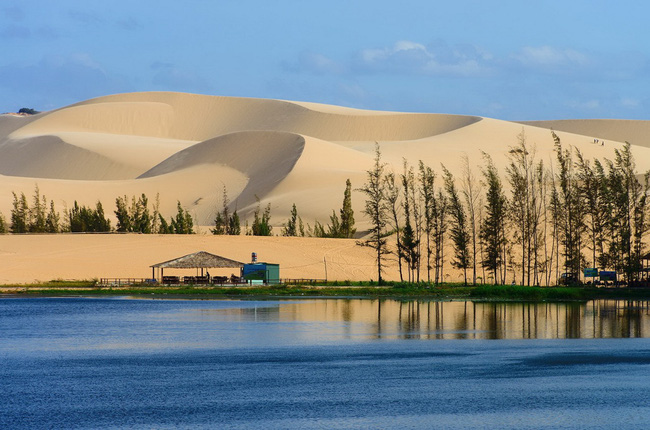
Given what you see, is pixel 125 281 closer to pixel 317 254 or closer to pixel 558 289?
pixel 317 254

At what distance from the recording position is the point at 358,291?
66562 millimetres

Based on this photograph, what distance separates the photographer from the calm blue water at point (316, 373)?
25031mm

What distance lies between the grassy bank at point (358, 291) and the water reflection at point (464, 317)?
3.23ft

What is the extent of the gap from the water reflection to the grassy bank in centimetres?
98

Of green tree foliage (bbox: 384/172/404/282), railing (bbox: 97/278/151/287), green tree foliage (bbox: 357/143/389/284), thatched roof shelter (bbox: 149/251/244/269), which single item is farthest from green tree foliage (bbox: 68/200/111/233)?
thatched roof shelter (bbox: 149/251/244/269)

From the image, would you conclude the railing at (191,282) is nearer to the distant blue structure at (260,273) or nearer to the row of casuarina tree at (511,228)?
the distant blue structure at (260,273)

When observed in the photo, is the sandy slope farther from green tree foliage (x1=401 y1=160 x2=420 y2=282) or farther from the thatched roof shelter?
the thatched roof shelter

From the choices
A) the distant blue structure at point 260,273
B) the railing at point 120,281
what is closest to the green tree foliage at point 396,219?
the distant blue structure at point 260,273

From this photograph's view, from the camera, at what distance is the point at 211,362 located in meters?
33.7

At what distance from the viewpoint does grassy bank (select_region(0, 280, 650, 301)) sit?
210 ft

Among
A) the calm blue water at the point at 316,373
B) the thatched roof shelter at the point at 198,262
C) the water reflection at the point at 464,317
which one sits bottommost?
the calm blue water at the point at 316,373

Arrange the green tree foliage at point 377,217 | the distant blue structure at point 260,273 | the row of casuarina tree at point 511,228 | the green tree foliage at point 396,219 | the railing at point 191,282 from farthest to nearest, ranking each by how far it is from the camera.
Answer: the green tree foliage at point 377,217 → the green tree foliage at point 396,219 → the distant blue structure at point 260,273 → the railing at point 191,282 → the row of casuarina tree at point 511,228

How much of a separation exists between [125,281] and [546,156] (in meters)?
106

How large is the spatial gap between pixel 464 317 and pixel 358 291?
51.0ft
